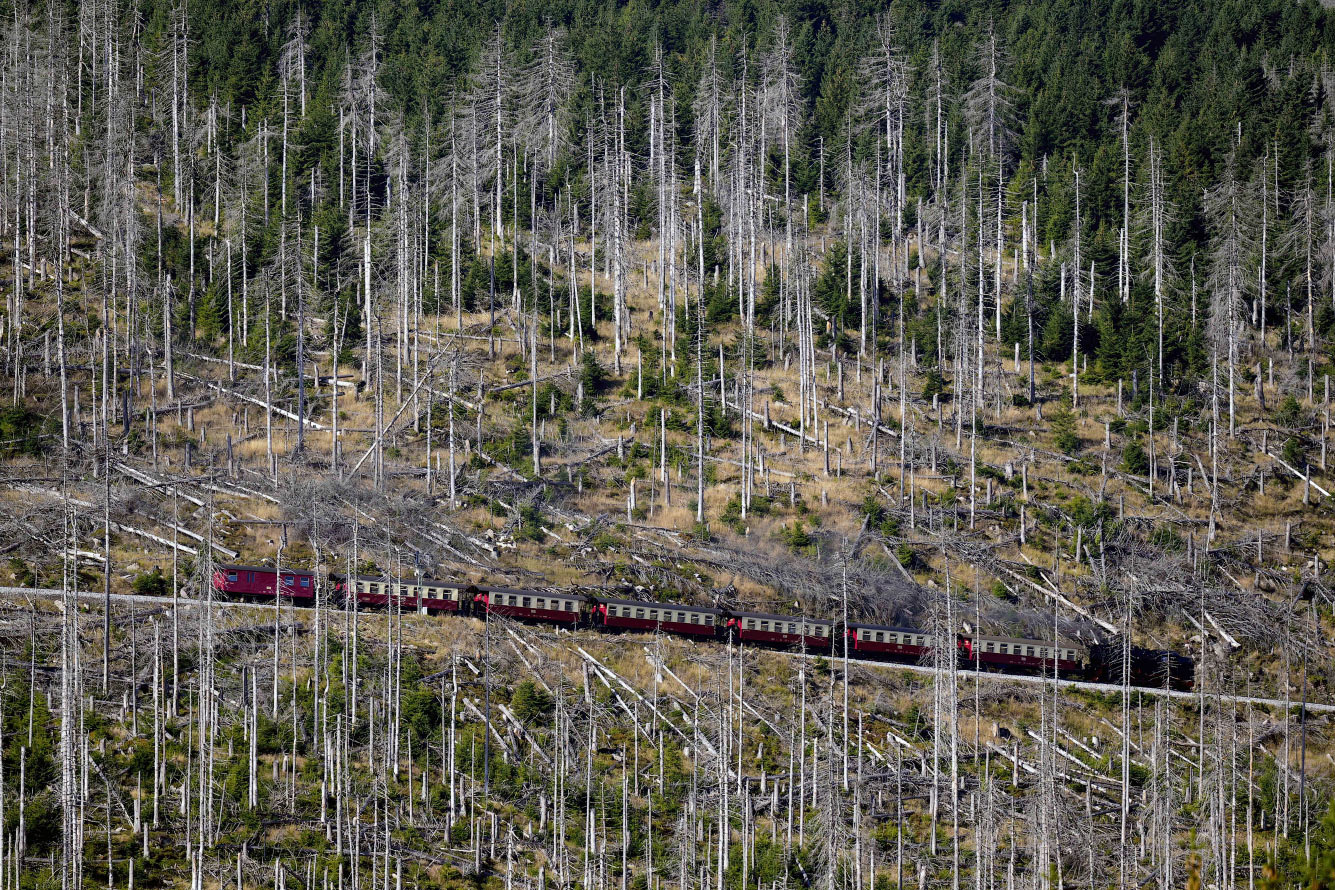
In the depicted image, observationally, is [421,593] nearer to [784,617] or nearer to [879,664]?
[784,617]

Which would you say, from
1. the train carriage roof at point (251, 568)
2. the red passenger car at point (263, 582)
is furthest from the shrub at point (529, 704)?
the red passenger car at point (263, 582)

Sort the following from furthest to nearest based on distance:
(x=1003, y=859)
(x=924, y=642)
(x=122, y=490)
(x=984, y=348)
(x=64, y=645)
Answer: (x=984, y=348) < (x=122, y=490) < (x=924, y=642) < (x=1003, y=859) < (x=64, y=645)

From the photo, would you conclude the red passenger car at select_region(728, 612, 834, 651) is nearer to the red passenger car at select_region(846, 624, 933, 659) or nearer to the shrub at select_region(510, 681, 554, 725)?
the red passenger car at select_region(846, 624, 933, 659)

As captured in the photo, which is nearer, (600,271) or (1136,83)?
(600,271)

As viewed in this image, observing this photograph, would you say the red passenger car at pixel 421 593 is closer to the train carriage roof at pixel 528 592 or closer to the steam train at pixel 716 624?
the steam train at pixel 716 624

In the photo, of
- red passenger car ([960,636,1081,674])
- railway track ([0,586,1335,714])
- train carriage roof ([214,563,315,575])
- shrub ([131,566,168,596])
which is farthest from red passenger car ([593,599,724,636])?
shrub ([131,566,168,596])

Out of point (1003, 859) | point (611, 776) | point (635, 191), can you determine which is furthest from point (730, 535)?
point (635, 191)

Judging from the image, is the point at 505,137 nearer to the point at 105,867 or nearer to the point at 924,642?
the point at 924,642
